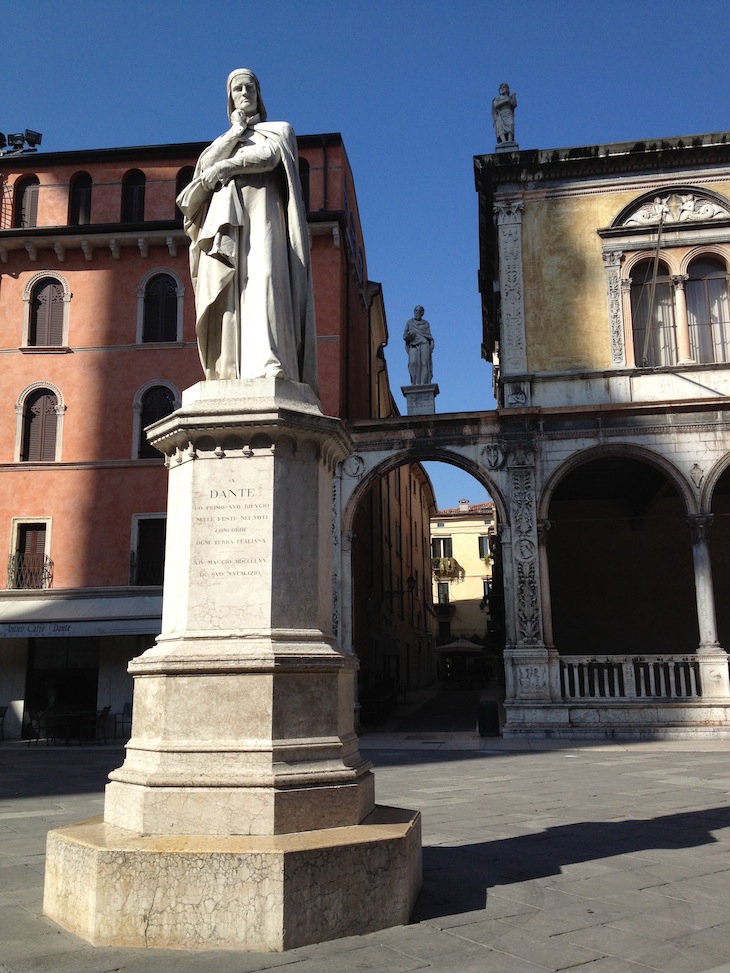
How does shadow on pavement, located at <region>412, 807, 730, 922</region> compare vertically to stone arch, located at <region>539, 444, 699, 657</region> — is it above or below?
below

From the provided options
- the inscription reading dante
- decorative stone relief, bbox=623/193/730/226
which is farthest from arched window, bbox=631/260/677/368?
the inscription reading dante

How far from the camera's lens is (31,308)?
2322cm

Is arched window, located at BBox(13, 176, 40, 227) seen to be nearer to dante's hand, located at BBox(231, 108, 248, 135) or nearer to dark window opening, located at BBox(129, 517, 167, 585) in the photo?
dark window opening, located at BBox(129, 517, 167, 585)

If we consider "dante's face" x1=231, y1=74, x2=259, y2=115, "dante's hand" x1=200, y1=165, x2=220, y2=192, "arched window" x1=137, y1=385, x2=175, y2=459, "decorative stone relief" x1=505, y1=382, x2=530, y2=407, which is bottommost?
"dante's hand" x1=200, y1=165, x2=220, y2=192

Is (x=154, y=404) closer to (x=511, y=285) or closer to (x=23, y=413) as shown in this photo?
(x=23, y=413)

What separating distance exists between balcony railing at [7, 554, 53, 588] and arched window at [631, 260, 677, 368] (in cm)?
1465

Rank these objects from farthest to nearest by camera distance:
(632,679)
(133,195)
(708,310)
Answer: (133,195), (708,310), (632,679)

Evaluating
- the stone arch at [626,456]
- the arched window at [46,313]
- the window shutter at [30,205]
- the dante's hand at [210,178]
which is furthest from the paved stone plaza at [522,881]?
the window shutter at [30,205]

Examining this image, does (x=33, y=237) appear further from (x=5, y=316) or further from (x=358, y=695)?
(x=358, y=695)

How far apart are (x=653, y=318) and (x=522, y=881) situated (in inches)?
674

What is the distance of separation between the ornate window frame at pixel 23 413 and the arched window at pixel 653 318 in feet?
45.9

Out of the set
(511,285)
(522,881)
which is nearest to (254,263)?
(522,881)

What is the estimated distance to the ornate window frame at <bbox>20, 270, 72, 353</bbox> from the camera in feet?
74.9

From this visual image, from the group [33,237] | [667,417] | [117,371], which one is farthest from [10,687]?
[667,417]
